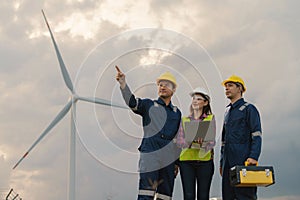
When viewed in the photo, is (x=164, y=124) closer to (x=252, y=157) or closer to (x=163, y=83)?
(x=163, y=83)

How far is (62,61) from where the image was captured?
2620cm

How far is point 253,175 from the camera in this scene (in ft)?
28.1

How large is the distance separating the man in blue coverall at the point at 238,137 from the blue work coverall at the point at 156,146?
99 centimetres

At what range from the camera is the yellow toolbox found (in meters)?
8.52

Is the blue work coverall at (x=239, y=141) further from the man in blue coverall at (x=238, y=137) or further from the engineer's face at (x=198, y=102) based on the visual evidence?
the engineer's face at (x=198, y=102)

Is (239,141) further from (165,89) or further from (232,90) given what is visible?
(165,89)

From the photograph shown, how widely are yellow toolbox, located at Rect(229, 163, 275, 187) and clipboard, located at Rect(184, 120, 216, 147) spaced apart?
1.00 meters

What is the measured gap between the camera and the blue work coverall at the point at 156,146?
9.39 metres

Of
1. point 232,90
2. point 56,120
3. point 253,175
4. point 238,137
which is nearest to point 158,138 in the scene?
point 238,137

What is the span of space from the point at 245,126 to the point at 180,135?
1293 mm

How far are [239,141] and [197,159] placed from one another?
0.90 metres

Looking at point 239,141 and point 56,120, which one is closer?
point 239,141

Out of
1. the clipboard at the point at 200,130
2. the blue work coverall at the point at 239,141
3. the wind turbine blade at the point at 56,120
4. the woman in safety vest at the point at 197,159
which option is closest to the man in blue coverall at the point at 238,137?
the blue work coverall at the point at 239,141

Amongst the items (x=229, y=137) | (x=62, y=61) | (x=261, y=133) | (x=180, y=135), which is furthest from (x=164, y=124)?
(x=62, y=61)
